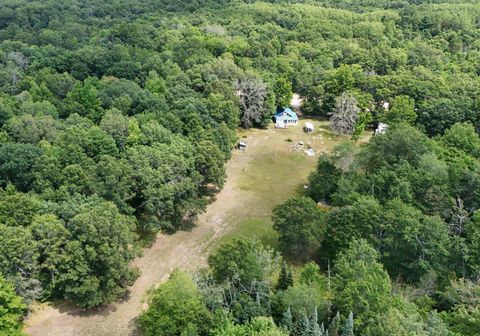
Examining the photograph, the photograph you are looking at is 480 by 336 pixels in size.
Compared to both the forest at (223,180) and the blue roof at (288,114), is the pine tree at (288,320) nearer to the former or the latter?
the forest at (223,180)

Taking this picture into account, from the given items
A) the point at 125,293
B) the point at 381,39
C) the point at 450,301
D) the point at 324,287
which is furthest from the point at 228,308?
the point at 381,39

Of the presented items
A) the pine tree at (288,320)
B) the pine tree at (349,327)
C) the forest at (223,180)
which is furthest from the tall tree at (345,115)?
the pine tree at (349,327)

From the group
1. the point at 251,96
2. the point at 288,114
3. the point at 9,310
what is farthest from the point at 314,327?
the point at 288,114

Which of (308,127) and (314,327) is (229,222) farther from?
(308,127)

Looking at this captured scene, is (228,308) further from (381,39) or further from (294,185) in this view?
(381,39)

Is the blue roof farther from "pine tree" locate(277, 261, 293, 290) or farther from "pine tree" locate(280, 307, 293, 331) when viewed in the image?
"pine tree" locate(280, 307, 293, 331)

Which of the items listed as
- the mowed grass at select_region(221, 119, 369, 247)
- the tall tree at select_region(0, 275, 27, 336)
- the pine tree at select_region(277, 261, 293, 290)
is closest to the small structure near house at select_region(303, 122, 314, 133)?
the mowed grass at select_region(221, 119, 369, 247)

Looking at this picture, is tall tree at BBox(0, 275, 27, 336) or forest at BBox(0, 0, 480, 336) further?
forest at BBox(0, 0, 480, 336)
